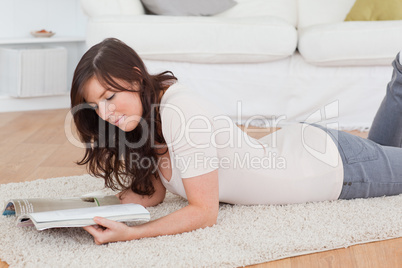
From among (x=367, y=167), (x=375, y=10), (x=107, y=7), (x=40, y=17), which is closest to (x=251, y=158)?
(x=367, y=167)

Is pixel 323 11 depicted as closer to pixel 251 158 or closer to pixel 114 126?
pixel 251 158

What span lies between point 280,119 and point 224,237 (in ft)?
5.21

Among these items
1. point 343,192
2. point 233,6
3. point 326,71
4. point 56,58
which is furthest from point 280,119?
point 56,58

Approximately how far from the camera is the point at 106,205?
1521mm

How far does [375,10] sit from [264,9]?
0.69 meters

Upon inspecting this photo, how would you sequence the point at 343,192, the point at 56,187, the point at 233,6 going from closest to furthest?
the point at 343,192, the point at 56,187, the point at 233,6

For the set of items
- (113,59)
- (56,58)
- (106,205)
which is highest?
(113,59)

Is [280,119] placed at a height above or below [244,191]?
below

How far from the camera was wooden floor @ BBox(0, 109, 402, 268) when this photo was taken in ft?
4.41

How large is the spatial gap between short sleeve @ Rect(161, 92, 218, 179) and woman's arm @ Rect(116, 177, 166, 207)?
32 cm

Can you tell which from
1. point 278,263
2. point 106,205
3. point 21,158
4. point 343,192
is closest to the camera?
point 278,263

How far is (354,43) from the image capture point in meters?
2.71

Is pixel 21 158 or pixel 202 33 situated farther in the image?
pixel 202 33

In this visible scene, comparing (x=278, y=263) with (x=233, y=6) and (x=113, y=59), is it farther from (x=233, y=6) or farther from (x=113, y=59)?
(x=233, y=6)
